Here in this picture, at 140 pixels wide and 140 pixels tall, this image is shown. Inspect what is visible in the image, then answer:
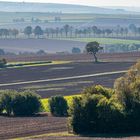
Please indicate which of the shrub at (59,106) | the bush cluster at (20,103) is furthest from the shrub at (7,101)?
the shrub at (59,106)

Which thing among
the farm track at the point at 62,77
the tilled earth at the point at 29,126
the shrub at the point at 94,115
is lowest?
the farm track at the point at 62,77

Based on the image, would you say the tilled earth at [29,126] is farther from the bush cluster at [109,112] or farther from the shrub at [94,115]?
the bush cluster at [109,112]

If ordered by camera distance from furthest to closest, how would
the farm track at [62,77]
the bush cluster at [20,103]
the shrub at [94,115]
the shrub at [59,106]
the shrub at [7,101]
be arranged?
the farm track at [62,77] → the shrub at [7,101] → the bush cluster at [20,103] → the shrub at [59,106] → the shrub at [94,115]

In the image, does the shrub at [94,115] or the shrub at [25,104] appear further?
the shrub at [25,104]

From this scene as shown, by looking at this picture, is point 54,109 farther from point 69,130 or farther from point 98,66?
point 98,66

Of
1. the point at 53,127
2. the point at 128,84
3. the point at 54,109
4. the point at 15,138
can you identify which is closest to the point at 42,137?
the point at 15,138

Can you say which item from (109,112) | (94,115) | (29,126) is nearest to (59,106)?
(29,126)

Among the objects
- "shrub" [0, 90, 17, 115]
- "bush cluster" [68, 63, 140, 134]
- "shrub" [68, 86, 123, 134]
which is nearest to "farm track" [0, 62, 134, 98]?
"shrub" [0, 90, 17, 115]
